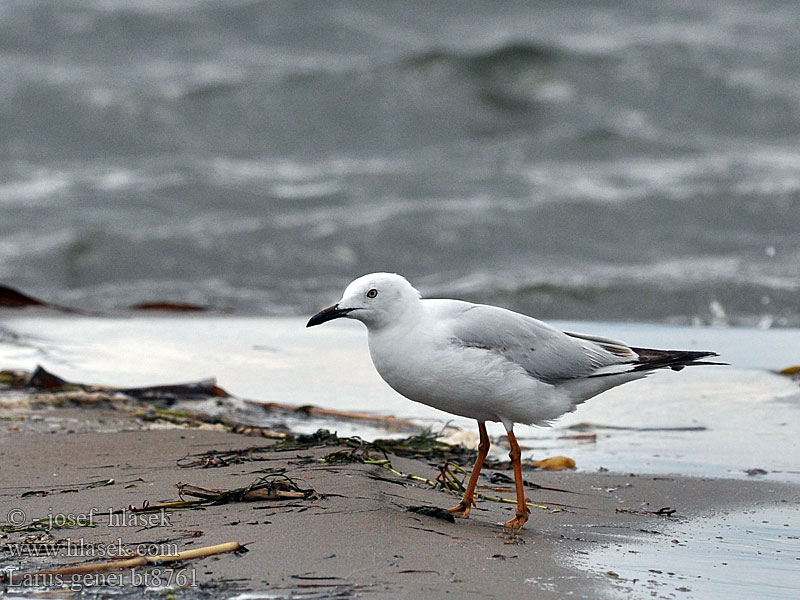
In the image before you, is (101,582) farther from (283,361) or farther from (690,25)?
(690,25)

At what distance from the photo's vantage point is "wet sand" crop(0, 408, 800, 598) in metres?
2.79

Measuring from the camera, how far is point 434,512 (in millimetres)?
3434

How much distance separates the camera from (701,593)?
9.58 ft

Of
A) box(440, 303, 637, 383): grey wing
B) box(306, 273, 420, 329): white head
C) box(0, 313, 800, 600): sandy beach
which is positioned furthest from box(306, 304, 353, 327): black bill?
box(0, 313, 800, 600): sandy beach

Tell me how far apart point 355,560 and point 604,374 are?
141cm

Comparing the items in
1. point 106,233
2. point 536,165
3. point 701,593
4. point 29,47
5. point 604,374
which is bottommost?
point 701,593

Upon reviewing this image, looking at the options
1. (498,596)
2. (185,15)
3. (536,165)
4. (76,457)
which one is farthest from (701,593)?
(185,15)

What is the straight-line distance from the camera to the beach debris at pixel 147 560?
2.81 meters

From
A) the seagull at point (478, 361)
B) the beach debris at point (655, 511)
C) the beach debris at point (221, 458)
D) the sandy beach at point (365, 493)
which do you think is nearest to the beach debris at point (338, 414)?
the sandy beach at point (365, 493)

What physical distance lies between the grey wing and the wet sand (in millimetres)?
480

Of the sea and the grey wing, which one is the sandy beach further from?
the sea

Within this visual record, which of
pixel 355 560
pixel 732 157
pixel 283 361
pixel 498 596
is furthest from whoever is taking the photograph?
pixel 732 157

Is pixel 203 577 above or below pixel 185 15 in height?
below

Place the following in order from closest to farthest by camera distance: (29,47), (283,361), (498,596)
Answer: (498,596), (283,361), (29,47)
